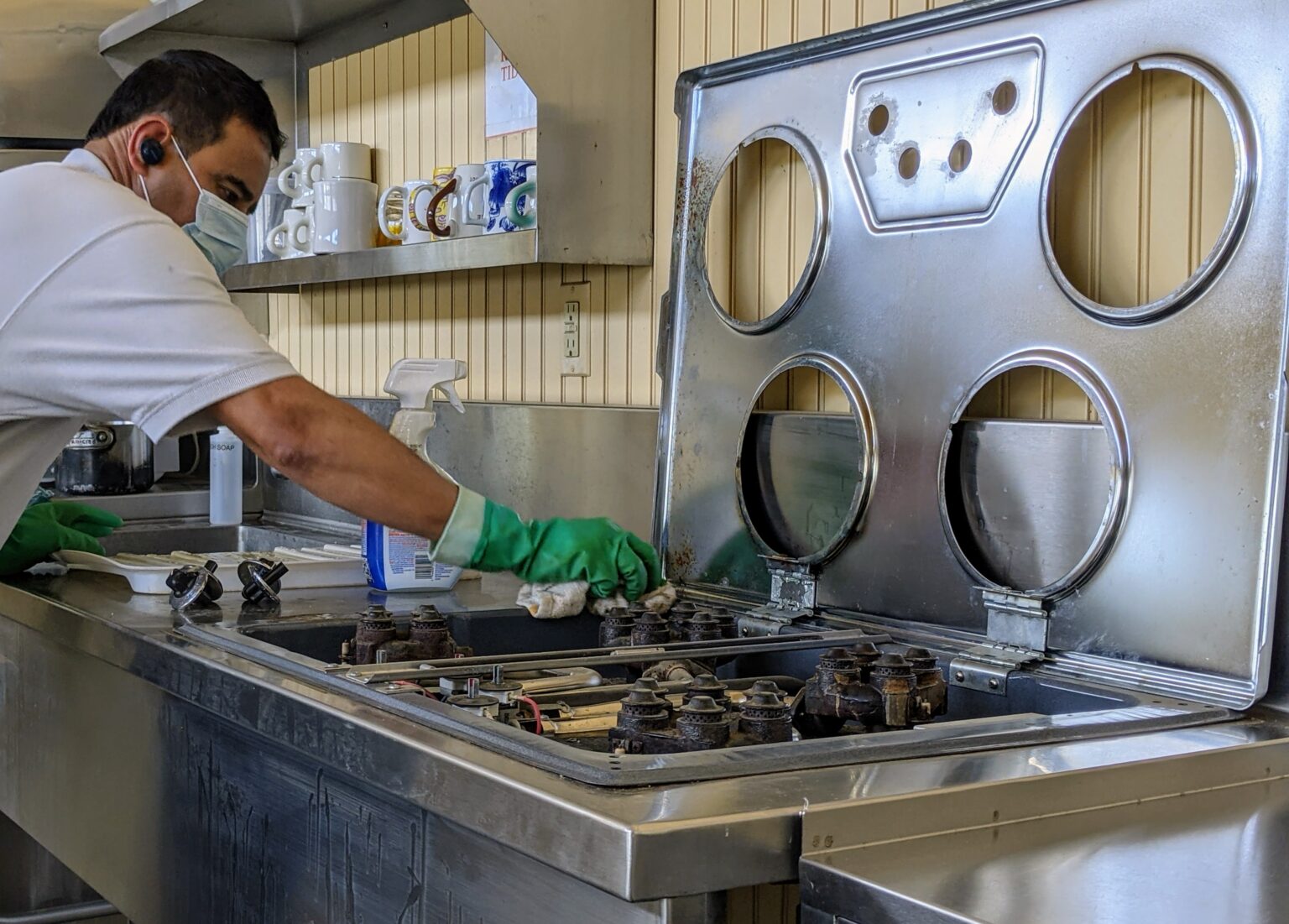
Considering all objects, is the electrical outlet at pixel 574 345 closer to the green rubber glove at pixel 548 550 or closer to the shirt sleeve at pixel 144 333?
the green rubber glove at pixel 548 550

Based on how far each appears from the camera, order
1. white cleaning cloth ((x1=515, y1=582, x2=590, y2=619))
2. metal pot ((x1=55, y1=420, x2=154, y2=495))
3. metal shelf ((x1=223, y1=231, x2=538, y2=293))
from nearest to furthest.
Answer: white cleaning cloth ((x1=515, y1=582, x2=590, y2=619)), metal shelf ((x1=223, y1=231, x2=538, y2=293)), metal pot ((x1=55, y1=420, x2=154, y2=495))

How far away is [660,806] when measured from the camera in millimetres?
967

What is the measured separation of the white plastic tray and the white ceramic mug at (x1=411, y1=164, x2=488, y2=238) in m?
0.55

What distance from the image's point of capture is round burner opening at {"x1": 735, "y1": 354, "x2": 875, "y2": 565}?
1.76m

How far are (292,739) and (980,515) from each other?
30.2 inches

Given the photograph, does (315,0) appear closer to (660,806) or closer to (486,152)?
(486,152)

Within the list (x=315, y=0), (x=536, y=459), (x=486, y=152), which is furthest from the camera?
(x=315, y=0)

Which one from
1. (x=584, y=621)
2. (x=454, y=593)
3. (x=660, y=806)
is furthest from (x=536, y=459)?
(x=660, y=806)

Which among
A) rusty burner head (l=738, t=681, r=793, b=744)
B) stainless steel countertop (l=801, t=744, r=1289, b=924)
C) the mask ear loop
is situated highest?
the mask ear loop

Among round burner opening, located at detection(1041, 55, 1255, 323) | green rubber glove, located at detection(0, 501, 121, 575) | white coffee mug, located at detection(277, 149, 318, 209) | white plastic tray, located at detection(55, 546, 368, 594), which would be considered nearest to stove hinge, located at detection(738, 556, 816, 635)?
round burner opening, located at detection(1041, 55, 1255, 323)

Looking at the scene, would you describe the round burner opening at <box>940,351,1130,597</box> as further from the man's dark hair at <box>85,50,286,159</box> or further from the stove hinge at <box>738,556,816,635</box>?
the man's dark hair at <box>85,50,286,159</box>

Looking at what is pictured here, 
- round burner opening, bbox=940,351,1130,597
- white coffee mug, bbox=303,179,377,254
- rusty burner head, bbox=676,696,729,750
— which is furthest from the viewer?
white coffee mug, bbox=303,179,377,254

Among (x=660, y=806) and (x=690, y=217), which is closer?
(x=660, y=806)

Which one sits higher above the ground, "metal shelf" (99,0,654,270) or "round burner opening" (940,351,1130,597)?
"metal shelf" (99,0,654,270)
